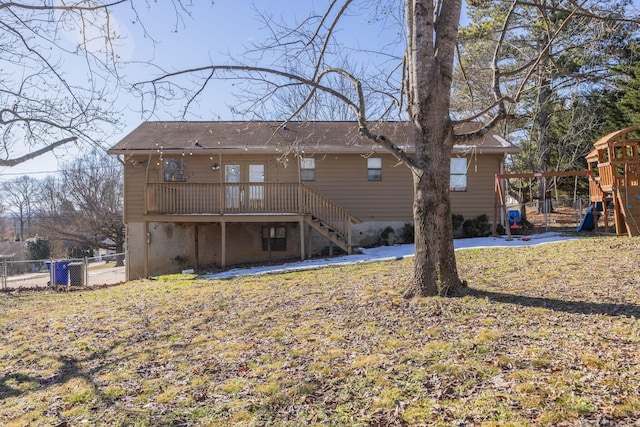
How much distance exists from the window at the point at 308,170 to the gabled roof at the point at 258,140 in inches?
23.1

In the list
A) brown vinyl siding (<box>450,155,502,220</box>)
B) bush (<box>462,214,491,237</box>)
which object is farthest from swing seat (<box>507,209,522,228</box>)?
brown vinyl siding (<box>450,155,502,220</box>)

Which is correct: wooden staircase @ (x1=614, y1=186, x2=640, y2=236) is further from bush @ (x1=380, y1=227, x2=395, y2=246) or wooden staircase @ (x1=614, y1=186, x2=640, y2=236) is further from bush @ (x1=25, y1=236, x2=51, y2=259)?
bush @ (x1=25, y1=236, x2=51, y2=259)

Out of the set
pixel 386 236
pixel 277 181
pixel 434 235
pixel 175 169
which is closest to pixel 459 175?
pixel 386 236

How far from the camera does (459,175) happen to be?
15977mm

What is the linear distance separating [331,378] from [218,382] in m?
1.11

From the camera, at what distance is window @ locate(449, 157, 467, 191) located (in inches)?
629

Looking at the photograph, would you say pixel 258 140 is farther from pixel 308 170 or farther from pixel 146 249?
pixel 146 249

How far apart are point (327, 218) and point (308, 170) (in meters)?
2.47

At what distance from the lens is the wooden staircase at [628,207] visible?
1125 centimetres

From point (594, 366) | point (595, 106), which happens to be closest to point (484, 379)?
point (594, 366)

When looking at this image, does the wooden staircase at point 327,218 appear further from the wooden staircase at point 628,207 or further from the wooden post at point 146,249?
the wooden staircase at point 628,207

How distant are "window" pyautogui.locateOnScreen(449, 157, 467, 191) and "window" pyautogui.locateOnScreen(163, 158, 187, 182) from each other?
950cm

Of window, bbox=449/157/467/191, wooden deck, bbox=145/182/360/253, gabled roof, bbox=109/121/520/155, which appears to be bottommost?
wooden deck, bbox=145/182/360/253

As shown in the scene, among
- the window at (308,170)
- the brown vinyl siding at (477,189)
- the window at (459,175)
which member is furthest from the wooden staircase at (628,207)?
the window at (308,170)
